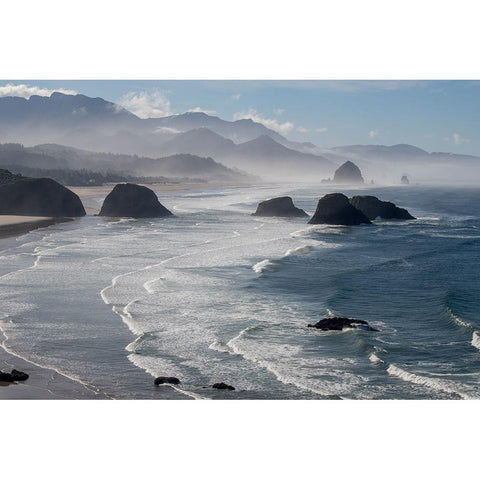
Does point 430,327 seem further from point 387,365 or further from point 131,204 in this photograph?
point 131,204

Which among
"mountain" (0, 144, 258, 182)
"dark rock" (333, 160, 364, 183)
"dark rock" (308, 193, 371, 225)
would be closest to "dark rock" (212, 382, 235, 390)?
"dark rock" (333, 160, 364, 183)

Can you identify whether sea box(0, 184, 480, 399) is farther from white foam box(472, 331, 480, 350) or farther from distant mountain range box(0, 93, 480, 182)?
distant mountain range box(0, 93, 480, 182)

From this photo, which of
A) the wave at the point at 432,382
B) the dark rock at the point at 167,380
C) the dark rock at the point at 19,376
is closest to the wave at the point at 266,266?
the wave at the point at 432,382

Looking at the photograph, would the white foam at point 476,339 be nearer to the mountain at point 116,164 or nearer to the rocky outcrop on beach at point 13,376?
the rocky outcrop on beach at point 13,376

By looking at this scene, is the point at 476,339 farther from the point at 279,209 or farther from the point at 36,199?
the point at 36,199

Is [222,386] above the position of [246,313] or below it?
below

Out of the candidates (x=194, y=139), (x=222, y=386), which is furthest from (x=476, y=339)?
(x=194, y=139)
